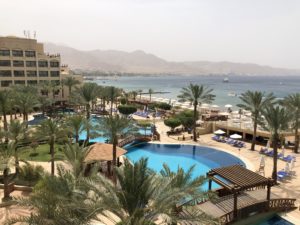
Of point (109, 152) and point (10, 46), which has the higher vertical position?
point (10, 46)

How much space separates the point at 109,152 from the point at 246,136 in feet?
71.3

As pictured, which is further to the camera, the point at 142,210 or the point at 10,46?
the point at 10,46

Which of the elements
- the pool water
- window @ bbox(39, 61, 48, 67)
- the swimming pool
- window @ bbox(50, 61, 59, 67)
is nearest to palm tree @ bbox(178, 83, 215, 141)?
the swimming pool

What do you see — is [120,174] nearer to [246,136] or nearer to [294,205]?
[294,205]

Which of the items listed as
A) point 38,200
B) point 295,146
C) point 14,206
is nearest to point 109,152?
point 14,206

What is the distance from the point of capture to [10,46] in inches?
2445

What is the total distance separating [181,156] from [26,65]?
4736cm

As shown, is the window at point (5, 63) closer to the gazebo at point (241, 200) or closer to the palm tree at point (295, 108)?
the palm tree at point (295, 108)

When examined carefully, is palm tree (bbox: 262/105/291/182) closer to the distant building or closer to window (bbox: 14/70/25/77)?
the distant building

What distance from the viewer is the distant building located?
200ft

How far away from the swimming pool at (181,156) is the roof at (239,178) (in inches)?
350

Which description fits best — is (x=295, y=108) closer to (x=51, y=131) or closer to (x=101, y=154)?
(x=101, y=154)

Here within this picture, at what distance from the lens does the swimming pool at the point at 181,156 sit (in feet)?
92.8

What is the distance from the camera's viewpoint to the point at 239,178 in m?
17.0
